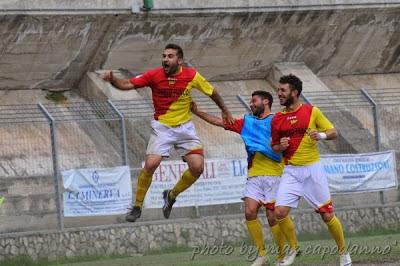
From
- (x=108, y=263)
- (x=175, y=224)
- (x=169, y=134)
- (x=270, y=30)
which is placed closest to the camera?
(x=169, y=134)

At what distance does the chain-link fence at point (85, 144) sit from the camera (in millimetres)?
20984

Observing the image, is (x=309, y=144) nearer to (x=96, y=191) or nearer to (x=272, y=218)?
(x=272, y=218)

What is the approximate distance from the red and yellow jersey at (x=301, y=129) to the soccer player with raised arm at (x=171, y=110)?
123cm

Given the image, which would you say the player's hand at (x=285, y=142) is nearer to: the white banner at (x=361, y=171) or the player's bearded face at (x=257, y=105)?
the player's bearded face at (x=257, y=105)

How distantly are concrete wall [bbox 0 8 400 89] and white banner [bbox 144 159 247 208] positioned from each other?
5782mm

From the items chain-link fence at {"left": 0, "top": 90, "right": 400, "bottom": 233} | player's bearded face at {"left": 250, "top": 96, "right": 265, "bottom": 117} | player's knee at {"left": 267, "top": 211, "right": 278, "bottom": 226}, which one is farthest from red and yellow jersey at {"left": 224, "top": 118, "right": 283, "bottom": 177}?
chain-link fence at {"left": 0, "top": 90, "right": 400, "bottom": 233}

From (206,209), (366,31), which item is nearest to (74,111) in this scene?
(206,209)

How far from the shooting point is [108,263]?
18156mm

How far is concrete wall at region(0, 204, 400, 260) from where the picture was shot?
1992 cm

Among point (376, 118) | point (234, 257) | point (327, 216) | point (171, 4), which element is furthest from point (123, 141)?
point (327, 216)

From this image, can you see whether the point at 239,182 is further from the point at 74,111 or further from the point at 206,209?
the point at 74,111

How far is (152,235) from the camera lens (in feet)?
69.4

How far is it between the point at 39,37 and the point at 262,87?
7.21 m

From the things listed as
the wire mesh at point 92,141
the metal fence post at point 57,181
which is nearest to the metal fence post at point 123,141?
the wire mesh at point 92,141
